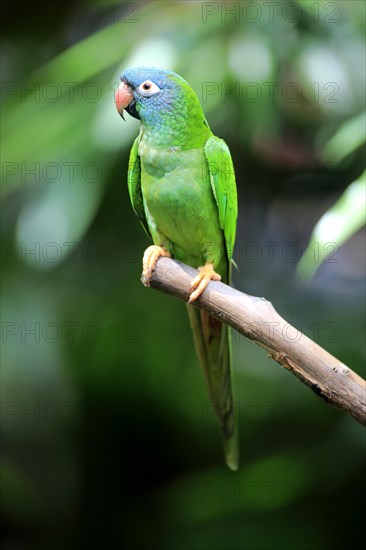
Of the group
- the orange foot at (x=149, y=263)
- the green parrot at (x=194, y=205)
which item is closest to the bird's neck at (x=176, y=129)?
the green parrot at (x=194, y=205)

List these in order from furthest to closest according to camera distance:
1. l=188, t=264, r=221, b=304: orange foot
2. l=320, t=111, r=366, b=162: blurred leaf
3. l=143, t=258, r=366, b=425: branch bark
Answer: l=320, t=111, r=366, b=162: blurred leaf → l=188, t=264, r=221, b=304: orange foot → l=143, t=258, r=366, b=425: branch bark

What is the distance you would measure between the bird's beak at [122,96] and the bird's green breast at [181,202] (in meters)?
0.18

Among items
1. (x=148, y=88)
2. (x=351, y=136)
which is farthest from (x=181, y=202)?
(x=351, y=136)

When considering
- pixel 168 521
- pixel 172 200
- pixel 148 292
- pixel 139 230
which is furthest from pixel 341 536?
pixel 172 200

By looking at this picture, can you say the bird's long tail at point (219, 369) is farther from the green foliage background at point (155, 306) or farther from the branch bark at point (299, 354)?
the green foliage background at point (155, 306)

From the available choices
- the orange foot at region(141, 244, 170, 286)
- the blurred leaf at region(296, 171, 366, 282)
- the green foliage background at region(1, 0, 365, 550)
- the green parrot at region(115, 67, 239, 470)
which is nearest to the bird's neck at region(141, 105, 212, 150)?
the green parrot at region(115, 67, 239, 470)

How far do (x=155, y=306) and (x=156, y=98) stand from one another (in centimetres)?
129

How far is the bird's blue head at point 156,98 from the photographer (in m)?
1.20

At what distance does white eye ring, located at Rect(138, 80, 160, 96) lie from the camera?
1.21 meters

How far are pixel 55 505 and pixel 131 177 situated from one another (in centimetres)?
151

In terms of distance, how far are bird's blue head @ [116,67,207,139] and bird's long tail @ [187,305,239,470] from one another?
40 centimetres

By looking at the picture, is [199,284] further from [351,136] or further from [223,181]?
[351,136]

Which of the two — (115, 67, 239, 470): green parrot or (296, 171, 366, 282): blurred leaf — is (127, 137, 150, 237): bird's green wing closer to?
(115, 67, 239, 470): green parrot

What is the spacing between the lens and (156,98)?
124 centimetres
